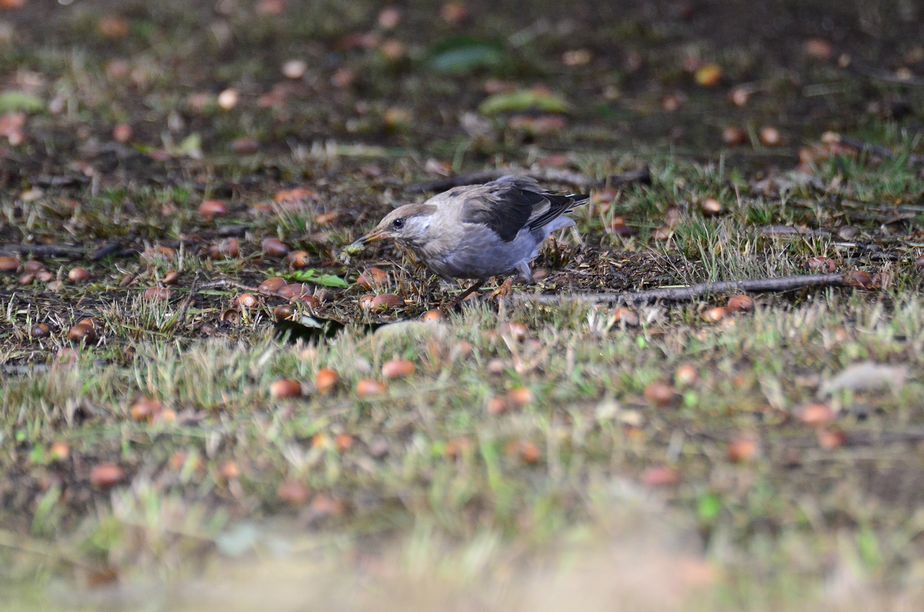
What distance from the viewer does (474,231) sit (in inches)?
206

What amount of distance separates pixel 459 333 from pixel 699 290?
108cm

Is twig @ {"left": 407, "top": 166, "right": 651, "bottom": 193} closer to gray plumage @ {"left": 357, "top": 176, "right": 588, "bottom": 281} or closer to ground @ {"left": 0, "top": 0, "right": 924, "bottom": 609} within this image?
ground @ {"left": 0, "top": 0, "right": 924, "bottom": 609}

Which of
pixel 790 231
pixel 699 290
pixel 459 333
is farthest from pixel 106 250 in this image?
pixel 790 231

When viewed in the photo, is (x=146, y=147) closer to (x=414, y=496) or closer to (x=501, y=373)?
(x=501, y=373)

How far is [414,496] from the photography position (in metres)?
3.24

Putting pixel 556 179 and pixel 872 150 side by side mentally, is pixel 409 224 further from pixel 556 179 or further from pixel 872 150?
pixel 872 150

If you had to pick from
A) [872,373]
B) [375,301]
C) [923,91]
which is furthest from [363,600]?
[923,91]

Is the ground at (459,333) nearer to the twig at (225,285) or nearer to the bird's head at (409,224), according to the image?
the twig at (225,285)

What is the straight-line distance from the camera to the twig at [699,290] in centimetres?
487

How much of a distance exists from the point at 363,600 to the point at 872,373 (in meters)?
1.79

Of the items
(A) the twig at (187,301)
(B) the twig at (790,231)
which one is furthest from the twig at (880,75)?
(A) the twig at (187,301)

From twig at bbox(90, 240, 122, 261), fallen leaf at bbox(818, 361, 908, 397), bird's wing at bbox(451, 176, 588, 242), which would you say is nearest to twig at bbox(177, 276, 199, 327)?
twig at bbox(90, 240, 122, 261)

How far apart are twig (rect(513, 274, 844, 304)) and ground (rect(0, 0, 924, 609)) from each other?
48mm

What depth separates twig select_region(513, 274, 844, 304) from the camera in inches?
192
